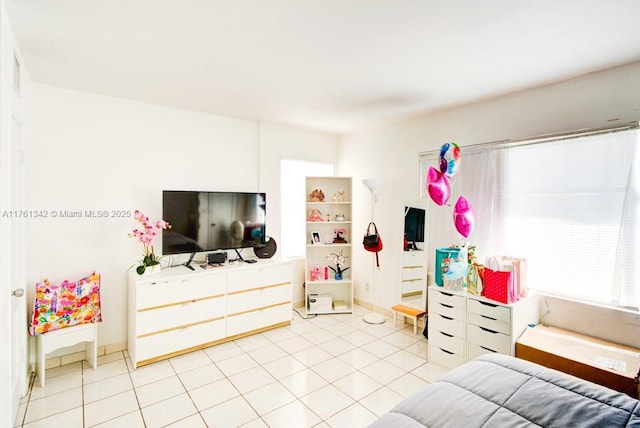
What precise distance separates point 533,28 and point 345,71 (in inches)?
48.2

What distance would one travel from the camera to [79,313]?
2.72 metres

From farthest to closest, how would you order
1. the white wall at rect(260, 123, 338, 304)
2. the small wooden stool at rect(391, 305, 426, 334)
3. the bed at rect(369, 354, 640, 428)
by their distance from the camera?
the white wall at rect(260, 123, 338, 304) → the small wooden stool at rect(391, 305, 426, 334) → the bed at rect(369, 354, 640, 428)

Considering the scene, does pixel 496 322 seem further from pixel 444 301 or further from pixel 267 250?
pixel 267 250

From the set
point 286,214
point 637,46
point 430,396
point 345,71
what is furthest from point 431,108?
point 430,396

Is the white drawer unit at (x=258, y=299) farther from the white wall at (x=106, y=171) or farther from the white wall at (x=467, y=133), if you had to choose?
the white wall at (x=467, y=133)

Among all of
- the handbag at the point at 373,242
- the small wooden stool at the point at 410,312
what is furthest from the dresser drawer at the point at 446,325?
the handbag at the point at 373,242

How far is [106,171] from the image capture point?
3053mm

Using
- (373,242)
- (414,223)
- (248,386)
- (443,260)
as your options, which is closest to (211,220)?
(248,386)

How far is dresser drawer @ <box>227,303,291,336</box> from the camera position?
11.1ft

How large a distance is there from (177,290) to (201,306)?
304mm

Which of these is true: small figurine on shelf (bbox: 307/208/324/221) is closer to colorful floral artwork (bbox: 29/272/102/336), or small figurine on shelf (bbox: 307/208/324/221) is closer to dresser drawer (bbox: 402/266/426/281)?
dresser drawer (bbox: 402/266/426/281)

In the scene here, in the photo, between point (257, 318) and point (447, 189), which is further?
point (257, 318)

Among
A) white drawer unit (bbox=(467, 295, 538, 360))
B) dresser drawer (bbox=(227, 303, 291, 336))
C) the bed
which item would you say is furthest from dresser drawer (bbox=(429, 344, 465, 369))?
dresser drawer (bbox=(227, 303, 291, 336))

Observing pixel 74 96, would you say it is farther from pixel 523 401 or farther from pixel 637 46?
pixel 637 46
